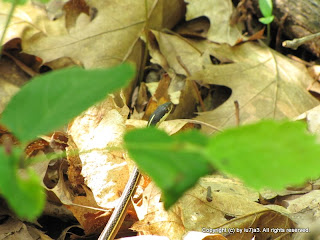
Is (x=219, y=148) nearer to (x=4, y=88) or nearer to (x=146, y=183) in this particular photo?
(x=146, y=183)

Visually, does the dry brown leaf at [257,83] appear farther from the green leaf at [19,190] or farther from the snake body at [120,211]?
the green leaf at [19,190]

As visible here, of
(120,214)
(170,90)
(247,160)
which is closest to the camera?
(247,160)

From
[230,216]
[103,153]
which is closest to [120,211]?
[103,153]

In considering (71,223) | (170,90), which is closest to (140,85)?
(170,90)

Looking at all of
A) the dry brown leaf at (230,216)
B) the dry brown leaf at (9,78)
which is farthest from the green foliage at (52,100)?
the dry brown leaf at (9,78)

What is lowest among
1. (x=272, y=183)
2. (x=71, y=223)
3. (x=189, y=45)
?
(x=71, y=223)

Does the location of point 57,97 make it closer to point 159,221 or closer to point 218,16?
point 159,221
